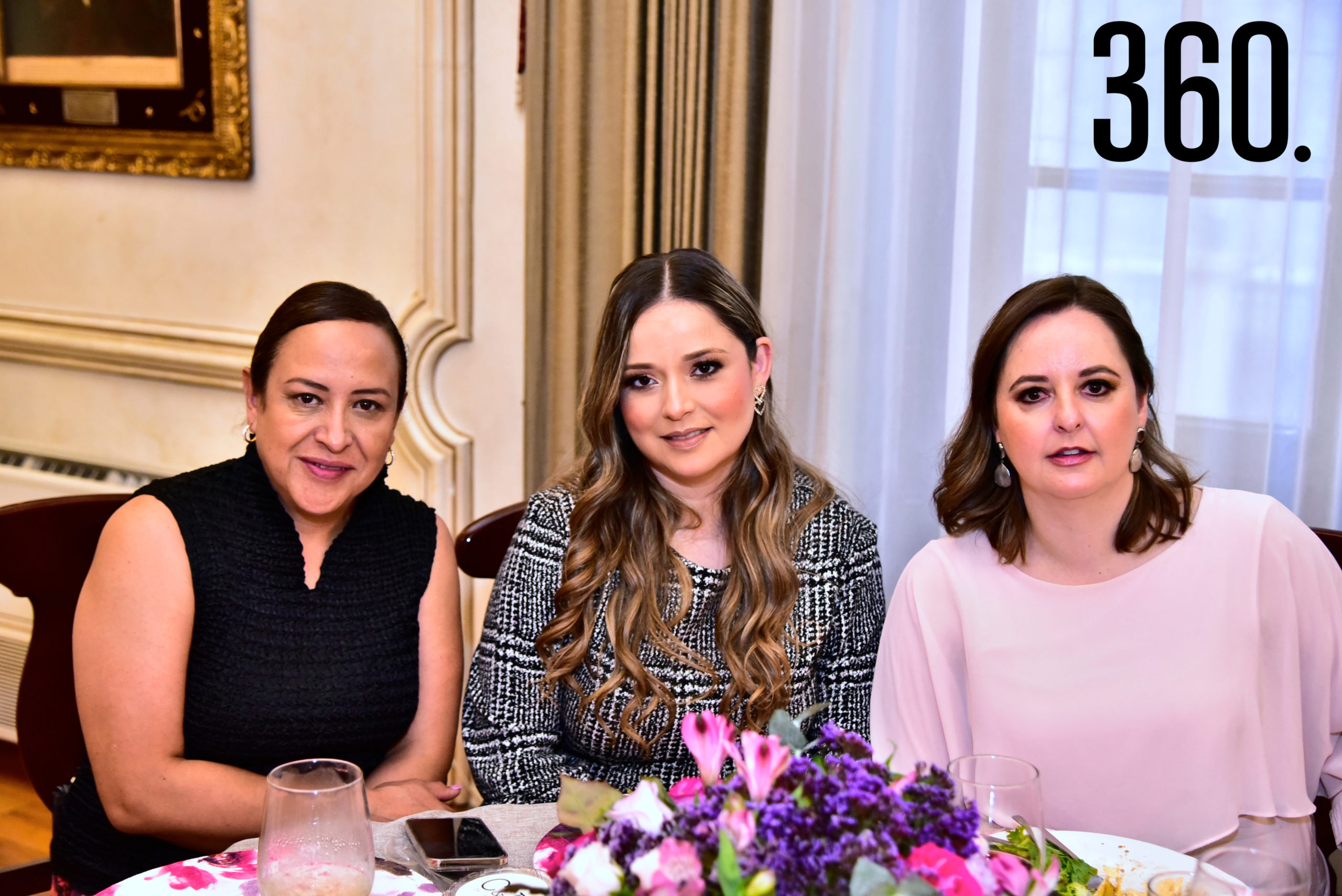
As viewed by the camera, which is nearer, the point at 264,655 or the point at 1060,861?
the point at 1060,861

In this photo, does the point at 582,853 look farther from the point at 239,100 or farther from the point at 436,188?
the point at 239,100

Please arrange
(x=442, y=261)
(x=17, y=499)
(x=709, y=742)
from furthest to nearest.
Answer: (x=17, y=499) → (x=442, y=261) → (x=709, y=742)

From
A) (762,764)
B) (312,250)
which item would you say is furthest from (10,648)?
(762,764)

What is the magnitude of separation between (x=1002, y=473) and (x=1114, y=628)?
283 millimetres

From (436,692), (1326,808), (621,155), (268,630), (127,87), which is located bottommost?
(1326,808)

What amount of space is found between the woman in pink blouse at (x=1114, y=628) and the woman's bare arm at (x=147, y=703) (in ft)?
3.16

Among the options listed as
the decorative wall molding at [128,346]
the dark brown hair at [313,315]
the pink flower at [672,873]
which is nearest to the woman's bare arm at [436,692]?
the dark brown hair at [313,315]

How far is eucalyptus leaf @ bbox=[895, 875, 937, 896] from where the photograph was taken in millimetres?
753

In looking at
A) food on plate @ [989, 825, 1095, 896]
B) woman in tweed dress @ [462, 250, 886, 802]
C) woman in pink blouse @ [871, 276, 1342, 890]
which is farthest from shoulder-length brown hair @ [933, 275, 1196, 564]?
food on plate @ [989, 825, 1095, 896]

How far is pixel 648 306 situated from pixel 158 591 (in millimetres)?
835

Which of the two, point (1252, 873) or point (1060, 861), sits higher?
point (1252, 873)

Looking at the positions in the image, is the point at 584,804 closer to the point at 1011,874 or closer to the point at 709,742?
the point at 709,742

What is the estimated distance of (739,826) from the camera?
0.80 metres

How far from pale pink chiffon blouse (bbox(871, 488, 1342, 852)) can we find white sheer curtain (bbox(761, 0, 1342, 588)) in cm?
41
